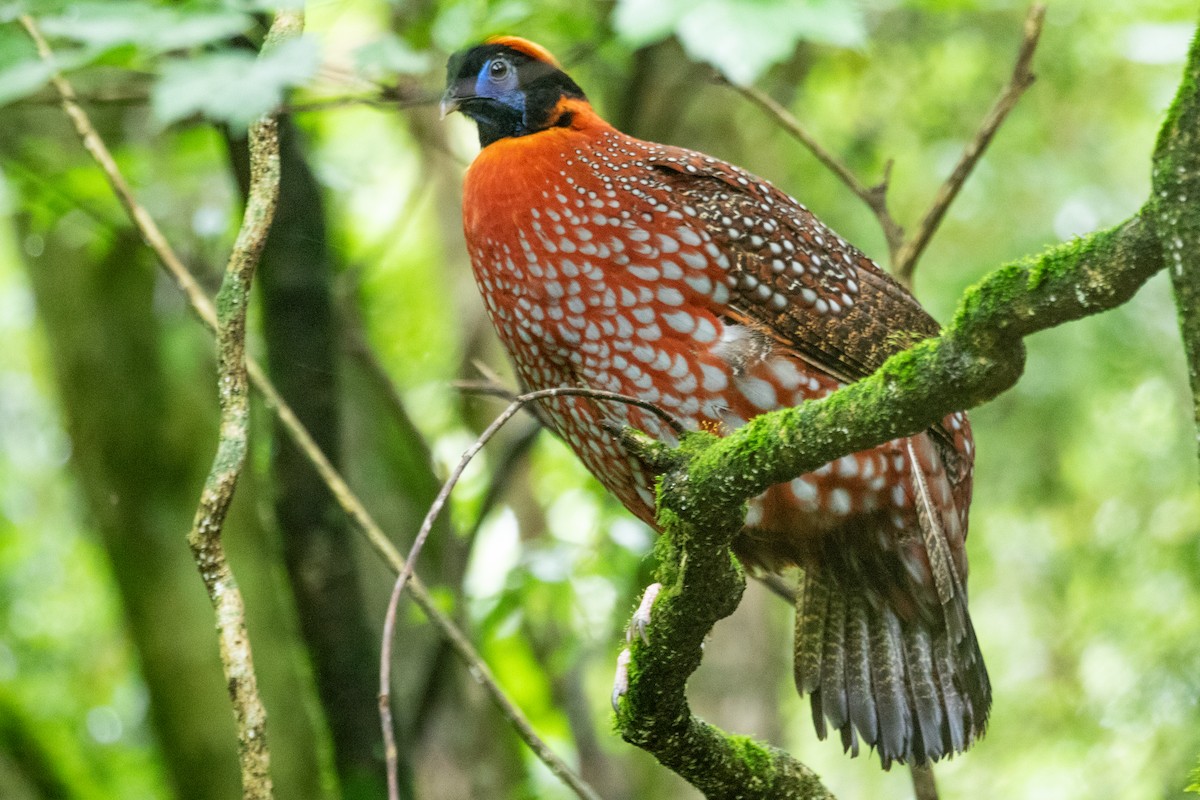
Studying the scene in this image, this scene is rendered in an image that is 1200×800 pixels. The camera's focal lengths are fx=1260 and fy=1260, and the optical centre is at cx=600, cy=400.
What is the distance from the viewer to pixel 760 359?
3330mm

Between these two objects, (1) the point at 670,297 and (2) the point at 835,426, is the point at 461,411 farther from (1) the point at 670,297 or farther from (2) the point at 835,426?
(2) the point at 835,426

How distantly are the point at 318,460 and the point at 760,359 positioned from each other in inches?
50.9

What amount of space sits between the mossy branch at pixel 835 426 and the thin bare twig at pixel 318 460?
76 cm

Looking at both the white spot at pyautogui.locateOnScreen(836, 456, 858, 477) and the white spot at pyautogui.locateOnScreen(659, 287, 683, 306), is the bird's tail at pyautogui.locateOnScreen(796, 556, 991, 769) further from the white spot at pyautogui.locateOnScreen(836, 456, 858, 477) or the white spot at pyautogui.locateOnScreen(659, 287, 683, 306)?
the white spot at pyautogui.locateOnScreen(659, 287, 683, 306)

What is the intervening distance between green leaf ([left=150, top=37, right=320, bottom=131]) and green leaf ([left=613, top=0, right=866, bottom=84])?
678 mm

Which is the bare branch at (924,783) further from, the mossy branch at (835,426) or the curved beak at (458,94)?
the curved beak at (458,94)

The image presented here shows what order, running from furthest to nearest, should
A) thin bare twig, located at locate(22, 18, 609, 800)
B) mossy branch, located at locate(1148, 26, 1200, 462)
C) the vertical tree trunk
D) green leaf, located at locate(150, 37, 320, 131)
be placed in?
1. the vertical tree trunk
2. thin bare twig, located at locate(22, 18, 609, 800)
3. green leaf, located at locate(150, 37, 320, 131)
4. mossy branch, located at locate(1148, 26, 1200, 462)

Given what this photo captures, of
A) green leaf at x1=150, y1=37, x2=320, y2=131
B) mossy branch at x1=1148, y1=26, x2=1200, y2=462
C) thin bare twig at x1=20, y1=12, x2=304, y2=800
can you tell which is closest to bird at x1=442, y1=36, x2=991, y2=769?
thin bare twig at x1=20, y1=12, x2=304, y2=800

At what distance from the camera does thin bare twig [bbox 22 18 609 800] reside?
3461 millimetres

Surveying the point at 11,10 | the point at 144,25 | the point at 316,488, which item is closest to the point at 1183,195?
the point at 144,25

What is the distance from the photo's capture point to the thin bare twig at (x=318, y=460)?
3.46 metres

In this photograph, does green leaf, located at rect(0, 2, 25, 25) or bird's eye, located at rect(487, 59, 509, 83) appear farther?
bird's eye, located at rect(487, 59, 509, 83)

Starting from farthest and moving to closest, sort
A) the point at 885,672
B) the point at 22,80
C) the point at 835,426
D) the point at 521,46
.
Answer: the point at 521,46 → the point at 885,672 → the point at 22,80 → the point at 835,426

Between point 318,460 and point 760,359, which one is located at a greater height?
point 318,460
